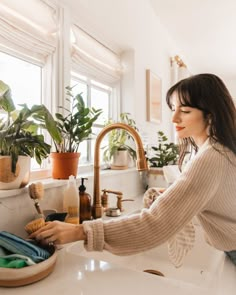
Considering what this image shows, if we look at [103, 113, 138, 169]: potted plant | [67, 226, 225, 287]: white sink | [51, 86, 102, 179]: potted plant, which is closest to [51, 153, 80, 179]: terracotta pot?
[51, 86, 102, 179]: potted plant

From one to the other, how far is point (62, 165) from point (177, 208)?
25.9 inches

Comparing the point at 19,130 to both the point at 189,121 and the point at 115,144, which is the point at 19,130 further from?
the point at 115,144

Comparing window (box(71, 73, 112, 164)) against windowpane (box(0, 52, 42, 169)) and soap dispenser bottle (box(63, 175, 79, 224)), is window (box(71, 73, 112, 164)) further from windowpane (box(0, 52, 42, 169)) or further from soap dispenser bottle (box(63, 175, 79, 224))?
soap dispenser bottle (box(63, 175, 79, 224))

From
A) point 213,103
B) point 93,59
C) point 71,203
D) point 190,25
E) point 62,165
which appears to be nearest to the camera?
point 213,103

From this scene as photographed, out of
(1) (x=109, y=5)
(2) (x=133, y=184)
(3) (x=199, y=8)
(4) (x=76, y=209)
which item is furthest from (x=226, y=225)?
(3) (x=199, y=8)

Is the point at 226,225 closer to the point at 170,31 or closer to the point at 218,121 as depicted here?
the point at 218,121

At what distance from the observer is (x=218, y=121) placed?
30.4 inches

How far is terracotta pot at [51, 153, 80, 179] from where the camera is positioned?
45.9 inches

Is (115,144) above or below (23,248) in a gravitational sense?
above

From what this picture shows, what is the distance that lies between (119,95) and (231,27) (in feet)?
5.74

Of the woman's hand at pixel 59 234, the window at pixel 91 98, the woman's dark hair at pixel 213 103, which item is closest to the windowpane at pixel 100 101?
the window at pixel 91 98

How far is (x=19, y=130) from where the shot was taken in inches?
33.9

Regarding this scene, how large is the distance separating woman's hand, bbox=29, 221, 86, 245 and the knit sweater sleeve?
0.08ft

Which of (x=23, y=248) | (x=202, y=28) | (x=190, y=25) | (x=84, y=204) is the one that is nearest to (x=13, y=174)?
(x=23, y=248)
